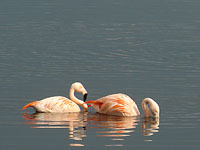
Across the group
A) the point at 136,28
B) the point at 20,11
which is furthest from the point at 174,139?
the point at 20,11

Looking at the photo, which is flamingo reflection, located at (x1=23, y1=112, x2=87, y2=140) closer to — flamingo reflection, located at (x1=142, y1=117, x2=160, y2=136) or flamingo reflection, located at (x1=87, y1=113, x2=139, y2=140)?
flamingo reflection, located at (x1=87, y1=113, x2=139, y2=140)

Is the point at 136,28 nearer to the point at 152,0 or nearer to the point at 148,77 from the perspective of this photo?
the point at 148,77

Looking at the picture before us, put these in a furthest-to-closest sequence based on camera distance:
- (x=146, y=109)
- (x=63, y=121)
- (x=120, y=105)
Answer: (x=120, y=105) < (x=146, y=109) < (x=63, y=121)

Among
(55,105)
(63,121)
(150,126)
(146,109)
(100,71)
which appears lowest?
(150,126)

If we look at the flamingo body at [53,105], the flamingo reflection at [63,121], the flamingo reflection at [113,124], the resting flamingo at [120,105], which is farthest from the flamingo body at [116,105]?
the flamingo body at [53,105]

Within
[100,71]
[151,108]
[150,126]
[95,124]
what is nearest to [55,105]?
[95,124]

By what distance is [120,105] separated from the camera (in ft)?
63.9

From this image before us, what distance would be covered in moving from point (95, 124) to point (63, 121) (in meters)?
0.76

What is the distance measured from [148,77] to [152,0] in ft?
127

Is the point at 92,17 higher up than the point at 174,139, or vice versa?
the point at 92,17

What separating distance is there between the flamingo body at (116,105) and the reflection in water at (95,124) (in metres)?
0.18

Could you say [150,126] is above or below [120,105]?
below

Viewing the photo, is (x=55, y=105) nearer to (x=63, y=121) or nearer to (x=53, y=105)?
(x=53, y=105)

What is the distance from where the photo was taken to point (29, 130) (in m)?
17.0
